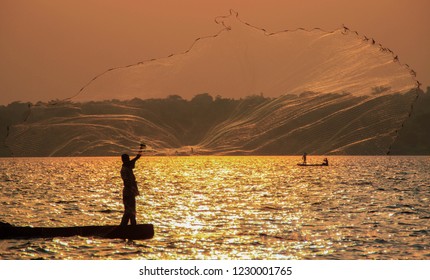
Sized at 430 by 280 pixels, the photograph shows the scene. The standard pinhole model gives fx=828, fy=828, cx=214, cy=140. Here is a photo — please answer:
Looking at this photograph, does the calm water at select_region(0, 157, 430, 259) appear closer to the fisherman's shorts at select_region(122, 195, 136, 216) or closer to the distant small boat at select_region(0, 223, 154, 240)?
the distant small boat at select_region(0, 223, 154, 240)

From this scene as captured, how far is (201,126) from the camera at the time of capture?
94.9 ft

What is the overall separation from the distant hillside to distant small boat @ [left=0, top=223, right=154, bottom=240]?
4988 millimetres

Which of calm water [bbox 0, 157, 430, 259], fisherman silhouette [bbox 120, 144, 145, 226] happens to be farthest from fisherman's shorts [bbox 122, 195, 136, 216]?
calm water [bbox 0, 157, 430, 259]

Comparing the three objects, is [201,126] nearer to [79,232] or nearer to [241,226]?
[79,232]

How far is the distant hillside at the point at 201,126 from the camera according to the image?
26531 millimetres

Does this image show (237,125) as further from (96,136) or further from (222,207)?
(222,207)

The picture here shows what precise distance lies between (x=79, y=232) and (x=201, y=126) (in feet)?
27.3

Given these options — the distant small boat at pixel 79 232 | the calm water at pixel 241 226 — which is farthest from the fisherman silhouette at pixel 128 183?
the calm water at pixel 241 226

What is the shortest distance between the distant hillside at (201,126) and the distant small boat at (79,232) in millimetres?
4988

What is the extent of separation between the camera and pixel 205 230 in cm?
3881

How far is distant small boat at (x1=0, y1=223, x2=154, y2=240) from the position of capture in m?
33.1

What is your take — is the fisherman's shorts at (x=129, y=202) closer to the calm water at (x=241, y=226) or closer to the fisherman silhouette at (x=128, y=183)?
the fisherman silhouette at (x=128, y=183)
